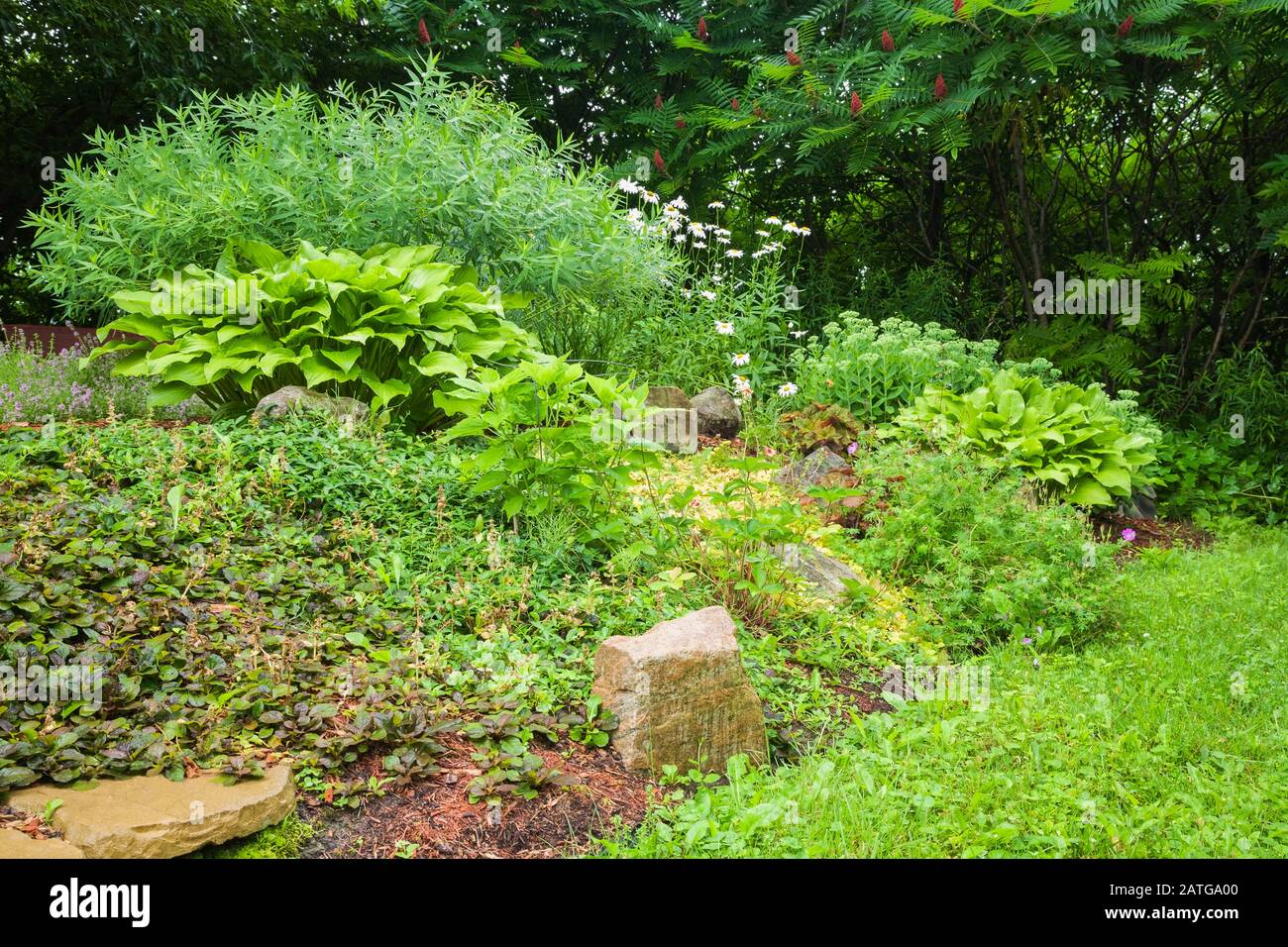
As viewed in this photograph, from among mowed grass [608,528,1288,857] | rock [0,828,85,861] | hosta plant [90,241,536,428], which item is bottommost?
mowed grass [608,528,1288,857]

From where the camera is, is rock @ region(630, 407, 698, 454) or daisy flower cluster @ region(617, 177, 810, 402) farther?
daisy flower cluster @ region(617, 177, 810, 402)

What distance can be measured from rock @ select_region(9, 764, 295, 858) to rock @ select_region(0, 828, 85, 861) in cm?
3

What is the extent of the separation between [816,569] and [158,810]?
303 centimetres

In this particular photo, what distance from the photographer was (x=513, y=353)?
18.2ft

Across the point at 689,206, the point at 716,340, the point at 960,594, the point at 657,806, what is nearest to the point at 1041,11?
the point at 716,340

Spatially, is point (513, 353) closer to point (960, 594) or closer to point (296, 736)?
point (960, 594)

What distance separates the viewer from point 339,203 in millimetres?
6016

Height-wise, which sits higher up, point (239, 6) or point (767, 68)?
point (239, 6)

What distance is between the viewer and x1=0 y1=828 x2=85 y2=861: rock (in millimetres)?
2064

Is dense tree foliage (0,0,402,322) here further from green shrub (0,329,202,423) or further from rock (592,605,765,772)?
rock (592,605,765,772)

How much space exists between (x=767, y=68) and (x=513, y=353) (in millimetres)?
3736

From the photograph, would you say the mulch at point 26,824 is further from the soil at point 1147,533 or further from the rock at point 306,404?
the soil at point 1147,533

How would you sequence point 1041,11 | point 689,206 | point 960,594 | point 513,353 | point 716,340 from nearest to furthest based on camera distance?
point 960,594
point 513,353
point 1041,11
point 716,340
point 689,206

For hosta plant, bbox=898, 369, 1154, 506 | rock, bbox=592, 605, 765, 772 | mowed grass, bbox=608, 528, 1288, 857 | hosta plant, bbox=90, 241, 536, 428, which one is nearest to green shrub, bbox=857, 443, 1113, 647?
mowed grass, bbox=608, 528, 1288, 857
